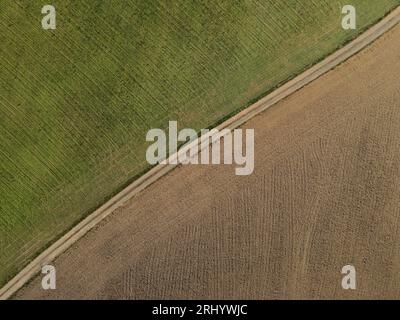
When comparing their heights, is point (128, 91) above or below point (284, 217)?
above

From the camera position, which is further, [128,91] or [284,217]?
[284,217]
